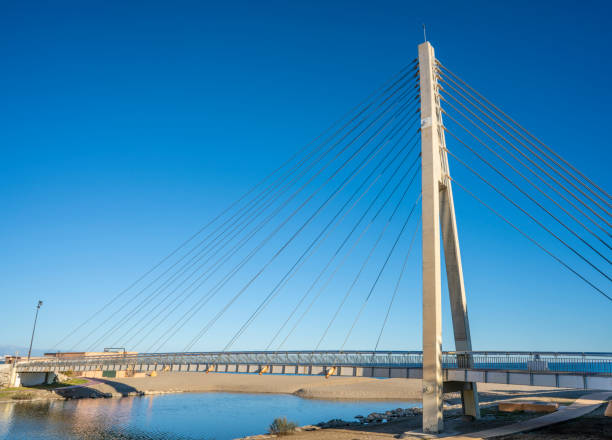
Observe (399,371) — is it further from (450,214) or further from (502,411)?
(502,411)

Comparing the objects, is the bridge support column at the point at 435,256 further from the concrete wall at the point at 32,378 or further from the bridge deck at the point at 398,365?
the concrete wall at the point at 32,378

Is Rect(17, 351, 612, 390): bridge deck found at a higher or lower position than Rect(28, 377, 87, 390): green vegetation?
higher

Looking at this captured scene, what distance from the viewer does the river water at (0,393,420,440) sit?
3394 centimetres

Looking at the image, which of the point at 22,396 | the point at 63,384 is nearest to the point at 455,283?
the point at 22,396

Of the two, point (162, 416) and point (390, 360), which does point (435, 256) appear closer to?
point (390, 360)

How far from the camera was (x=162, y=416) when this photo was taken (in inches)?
1735

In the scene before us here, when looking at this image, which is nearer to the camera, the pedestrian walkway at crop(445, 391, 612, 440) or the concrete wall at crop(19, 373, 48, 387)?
the pedestrian walkway at crop(445, 391, 612, 440)

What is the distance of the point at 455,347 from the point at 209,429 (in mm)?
21856

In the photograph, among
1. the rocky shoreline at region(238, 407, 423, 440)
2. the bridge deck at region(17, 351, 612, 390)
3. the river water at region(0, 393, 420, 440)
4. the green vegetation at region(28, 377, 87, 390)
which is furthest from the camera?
the green vegetation at region(28, 377, 87, 390)

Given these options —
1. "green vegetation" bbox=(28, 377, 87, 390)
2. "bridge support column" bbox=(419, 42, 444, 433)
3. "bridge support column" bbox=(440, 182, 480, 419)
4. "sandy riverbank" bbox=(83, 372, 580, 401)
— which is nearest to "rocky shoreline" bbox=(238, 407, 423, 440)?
"bridge support column" bbox=(440, 182, 480, 419)

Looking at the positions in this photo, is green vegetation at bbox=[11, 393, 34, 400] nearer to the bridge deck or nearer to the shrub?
the bridge deck

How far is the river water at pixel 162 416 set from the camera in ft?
111

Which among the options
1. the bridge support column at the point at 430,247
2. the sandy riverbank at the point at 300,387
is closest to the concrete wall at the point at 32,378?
the sandy riverbank at the point at 300,387

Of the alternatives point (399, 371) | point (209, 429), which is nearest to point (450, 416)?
point (399, 371)
